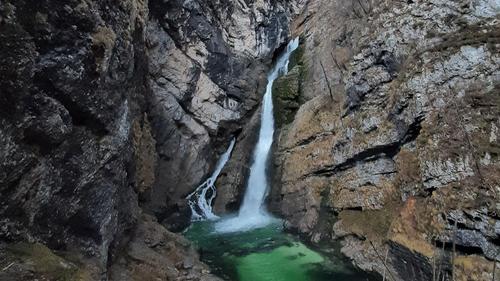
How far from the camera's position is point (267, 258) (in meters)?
17.7

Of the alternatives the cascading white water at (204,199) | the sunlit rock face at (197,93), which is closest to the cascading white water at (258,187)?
the sunlit rock face at (197,93)

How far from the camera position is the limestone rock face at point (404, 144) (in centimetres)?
1367

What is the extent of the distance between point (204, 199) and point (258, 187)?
3506mm

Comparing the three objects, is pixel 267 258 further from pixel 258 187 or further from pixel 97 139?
pixel 97 139

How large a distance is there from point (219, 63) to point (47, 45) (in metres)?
17.2

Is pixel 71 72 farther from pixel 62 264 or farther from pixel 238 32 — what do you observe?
pixel 238 32

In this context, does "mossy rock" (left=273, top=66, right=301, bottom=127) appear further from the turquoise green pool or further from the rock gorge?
the turquoise green pool

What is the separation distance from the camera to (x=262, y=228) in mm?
21688

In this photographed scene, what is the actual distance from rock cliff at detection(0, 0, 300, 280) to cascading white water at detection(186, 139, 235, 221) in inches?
29.9

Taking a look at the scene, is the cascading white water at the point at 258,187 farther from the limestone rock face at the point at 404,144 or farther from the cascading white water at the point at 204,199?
the cascading white water at the point at 204,199

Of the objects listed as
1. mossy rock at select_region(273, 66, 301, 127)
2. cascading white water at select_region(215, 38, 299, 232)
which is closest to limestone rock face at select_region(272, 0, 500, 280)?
cascading white water at select_region(215, 38, 299, 232)

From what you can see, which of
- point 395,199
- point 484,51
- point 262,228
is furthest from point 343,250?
point 484,51

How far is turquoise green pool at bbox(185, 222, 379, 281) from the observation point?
15.8 m

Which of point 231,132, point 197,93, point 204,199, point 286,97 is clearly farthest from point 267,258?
point 286,97
